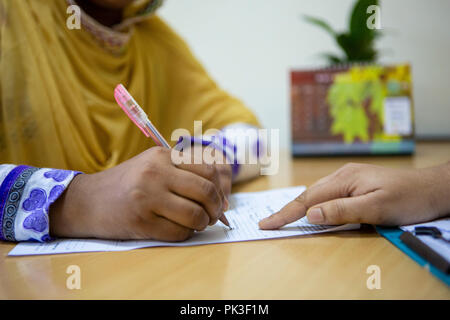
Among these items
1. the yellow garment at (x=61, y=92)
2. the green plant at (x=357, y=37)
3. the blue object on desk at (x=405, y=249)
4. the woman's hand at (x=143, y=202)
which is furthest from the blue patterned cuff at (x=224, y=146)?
the green plant at (x=357, y=37)

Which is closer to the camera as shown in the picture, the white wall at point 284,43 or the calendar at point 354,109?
the calendar at point 354,109

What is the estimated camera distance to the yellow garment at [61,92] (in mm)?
591

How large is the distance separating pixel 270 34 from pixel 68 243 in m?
1.02

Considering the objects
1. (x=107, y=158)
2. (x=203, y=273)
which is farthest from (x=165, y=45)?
(x=203, y=273)

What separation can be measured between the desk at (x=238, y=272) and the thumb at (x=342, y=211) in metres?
0.02

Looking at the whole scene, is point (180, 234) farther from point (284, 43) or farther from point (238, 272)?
point (284, 43)

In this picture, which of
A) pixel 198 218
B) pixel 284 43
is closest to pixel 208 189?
pixel 198 218

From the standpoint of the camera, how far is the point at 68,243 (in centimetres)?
41

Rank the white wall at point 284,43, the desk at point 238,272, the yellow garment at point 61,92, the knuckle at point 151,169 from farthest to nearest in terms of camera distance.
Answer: the white wall at point 284,43 → the yellow garment at point 61,92 → the knuckle at point 151,169 → the desk at point 238,272

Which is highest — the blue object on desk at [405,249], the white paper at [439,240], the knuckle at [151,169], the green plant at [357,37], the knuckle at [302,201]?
the green plant at [357,37]

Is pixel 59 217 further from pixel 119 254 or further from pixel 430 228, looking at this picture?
pixel 430 228

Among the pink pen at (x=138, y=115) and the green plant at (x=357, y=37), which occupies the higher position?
the green plant at (x=357, y=37)

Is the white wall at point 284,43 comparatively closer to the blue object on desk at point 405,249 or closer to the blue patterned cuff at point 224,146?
the blue patterned cuff at point 224,146

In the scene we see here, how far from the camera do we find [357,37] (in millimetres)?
987
